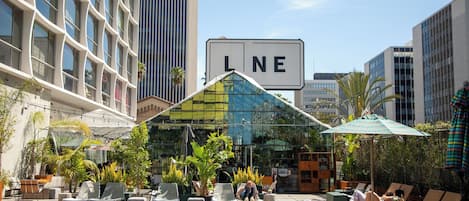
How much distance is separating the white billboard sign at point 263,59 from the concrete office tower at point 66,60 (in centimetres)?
619

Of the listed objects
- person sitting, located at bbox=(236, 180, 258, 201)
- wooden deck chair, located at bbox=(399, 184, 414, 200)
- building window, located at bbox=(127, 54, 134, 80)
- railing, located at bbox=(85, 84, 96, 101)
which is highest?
building window, located at bbox=(127, 54, 134, 80)

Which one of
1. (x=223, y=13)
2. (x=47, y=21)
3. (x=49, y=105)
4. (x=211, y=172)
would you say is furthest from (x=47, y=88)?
(x=211, y=172)

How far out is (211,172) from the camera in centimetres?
1438

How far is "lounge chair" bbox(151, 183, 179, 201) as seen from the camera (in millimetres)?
13992

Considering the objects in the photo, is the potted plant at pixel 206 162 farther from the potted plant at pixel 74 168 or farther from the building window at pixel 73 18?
the building window at pixel 73 18

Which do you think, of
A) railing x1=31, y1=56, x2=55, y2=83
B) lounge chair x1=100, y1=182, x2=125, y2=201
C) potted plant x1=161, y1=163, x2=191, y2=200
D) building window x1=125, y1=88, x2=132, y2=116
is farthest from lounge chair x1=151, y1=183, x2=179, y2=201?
building window x1=125, y1=88, x2=132, y2=116

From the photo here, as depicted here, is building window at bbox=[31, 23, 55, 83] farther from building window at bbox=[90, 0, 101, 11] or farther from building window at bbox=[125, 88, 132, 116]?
building window at bbox=[125, 88, 132, 116]

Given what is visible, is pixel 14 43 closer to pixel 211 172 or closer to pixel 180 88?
pixel 211 172

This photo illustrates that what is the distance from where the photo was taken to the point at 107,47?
1315 inches

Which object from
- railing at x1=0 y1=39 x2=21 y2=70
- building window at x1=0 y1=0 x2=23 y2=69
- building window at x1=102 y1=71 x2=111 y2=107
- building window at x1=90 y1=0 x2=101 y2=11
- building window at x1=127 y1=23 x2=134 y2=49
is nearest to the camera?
railing at x1=0 y1=39 x2=21 y2=70

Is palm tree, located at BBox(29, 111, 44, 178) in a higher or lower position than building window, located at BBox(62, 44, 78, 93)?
lower

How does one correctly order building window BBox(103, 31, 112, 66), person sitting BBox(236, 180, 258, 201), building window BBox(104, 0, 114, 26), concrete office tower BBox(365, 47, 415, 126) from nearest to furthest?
person sitting BBox(236, 180, 258, 201) → building window BBox(103, 31, 112, 66) → building window BBox(104, 0, 114, 26) → concrete office tower BBox(365, 47, 415, 126)

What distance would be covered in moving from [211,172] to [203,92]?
9.14 metres

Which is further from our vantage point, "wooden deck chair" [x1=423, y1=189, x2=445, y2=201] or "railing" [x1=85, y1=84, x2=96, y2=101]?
"railing" [x1=85, y1=84, x2=96, y2=101]
